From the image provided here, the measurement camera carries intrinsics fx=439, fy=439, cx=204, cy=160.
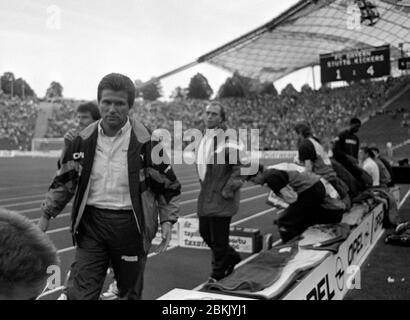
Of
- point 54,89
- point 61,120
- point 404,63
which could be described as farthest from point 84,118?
point 54,89

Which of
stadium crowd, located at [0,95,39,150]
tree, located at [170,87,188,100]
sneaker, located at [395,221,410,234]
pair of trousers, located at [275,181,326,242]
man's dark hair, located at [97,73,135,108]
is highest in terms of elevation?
tree, located at [170,87,188,100]

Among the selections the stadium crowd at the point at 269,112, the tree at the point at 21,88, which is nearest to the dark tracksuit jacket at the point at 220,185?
the stadium crowd at the point at 269,112

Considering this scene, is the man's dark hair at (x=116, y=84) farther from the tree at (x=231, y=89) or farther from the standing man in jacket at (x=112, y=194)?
the tree at (x=231, y=89)

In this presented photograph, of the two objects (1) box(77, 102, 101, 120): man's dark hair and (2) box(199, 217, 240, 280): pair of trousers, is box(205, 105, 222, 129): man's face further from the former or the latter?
(1) box(77, 102, 101, 120): man's dark hair

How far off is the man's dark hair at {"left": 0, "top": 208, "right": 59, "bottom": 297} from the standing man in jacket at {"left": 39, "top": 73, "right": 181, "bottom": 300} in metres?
1.54

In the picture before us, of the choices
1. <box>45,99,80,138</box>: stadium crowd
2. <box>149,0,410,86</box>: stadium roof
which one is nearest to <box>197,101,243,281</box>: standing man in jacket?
<box>149,0,410,86</box>: stadium roof

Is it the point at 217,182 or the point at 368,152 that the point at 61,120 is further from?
the point at 217,182

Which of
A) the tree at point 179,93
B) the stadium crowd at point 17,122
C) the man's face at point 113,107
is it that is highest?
the tree at point 179,93

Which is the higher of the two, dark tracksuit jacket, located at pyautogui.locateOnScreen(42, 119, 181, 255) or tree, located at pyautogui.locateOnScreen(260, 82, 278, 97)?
tree, located at pyautogui.locateOnScreen(260, 82, 278, 97)

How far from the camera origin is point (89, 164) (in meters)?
2.48

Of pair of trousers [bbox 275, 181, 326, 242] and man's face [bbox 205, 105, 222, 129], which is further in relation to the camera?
pair of trousers [bbox 275, 181, 326, 242]

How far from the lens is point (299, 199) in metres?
4.96

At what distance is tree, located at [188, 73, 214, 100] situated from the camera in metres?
85.5

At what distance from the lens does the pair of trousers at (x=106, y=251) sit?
2443mm
